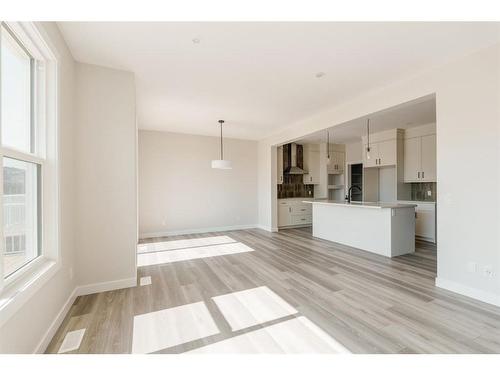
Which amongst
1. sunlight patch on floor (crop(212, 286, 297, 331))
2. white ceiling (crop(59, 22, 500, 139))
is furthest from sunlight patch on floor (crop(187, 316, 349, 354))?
white ceiling (crop(59, 22, 500, 139))

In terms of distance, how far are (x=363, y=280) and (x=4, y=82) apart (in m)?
3.93

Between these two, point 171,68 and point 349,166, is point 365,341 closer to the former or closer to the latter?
point 171,68

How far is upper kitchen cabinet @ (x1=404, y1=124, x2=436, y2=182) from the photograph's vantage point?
5.18 meters

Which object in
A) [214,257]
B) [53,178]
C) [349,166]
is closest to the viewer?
[53,178]

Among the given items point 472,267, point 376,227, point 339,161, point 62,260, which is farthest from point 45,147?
point 339,161

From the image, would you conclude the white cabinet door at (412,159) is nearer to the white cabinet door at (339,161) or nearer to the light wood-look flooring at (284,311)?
the white cabinet door at (339,161)

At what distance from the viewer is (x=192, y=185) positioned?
6297mm

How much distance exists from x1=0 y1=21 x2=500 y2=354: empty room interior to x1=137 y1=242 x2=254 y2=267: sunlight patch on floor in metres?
0.06

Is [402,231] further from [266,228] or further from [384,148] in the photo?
[266,228]

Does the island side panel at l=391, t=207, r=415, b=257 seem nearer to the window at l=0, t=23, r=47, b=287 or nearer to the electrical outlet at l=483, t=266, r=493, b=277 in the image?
the electrical outlet at l=483, t=266, r=493, b=277

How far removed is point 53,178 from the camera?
204 cm

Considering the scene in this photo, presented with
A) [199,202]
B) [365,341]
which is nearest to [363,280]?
[365,341]

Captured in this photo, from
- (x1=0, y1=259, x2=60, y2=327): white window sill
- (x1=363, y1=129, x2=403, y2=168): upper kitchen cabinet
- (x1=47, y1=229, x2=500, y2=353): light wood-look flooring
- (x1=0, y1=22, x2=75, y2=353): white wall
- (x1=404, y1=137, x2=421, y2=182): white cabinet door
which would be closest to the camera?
(x1=0, y1=259, x2=60, y2=327): white window sill

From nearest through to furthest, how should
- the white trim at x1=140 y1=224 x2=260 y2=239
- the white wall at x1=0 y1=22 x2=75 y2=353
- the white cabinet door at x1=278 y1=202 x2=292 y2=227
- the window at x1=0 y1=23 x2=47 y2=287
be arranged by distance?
the white wall at x1=0 y1=22 x2=75 y2=353 < the window at x1=0 y1=23 x2=47 y2=287 < the white trim at x1=140 y1=224 x2=260 y2=239 < the white cabinet door at x1=278 y1=202 x2=292 y2=227
